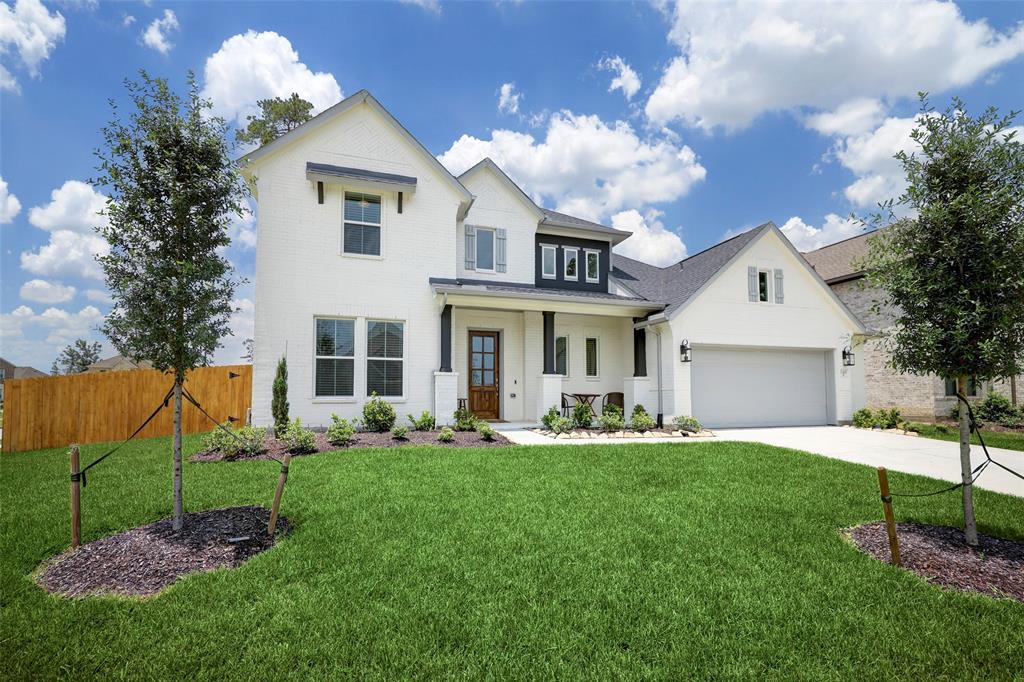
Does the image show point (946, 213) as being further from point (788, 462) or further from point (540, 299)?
point (540, 299)

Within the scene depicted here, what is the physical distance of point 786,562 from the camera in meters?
4.09

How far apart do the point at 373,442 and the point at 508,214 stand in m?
7.99

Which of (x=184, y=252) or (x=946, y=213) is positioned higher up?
(x=946, y=213)

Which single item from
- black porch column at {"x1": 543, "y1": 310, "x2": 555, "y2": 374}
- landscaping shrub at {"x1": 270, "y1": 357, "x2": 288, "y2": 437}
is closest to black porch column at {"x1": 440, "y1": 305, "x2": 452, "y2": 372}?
black porch column at {"x1": 543, "y1": 310, "x2": 555, "y2": 374}

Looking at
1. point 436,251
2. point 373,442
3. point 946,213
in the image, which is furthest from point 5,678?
point 436,251

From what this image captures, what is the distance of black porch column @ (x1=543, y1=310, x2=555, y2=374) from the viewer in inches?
500

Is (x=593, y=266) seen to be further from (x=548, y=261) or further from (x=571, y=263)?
(x=548, y=261)

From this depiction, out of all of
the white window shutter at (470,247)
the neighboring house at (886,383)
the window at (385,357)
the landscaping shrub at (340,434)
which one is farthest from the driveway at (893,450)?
the landscaping shrub at (340,434)

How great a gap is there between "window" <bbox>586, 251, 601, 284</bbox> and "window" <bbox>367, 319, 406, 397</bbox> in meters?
6.66

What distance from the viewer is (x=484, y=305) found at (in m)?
12.2

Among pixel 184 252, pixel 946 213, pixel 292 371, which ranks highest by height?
pixel 946 213

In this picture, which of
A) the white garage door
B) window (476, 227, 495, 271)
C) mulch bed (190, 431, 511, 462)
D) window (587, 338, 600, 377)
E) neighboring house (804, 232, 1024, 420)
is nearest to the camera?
mulch bed (190, 431, 511, 462)

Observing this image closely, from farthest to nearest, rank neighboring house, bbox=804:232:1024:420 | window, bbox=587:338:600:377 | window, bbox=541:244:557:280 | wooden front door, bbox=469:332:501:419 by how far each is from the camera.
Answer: neighboring house, bbox=804:232:1024:420
window, bbox=587:338:600:377
window, bbox=541:244:557:280
wooden front door, bbox=469:332:501:419

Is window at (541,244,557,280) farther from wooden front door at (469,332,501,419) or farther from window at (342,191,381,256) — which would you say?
window at (342,191,381,256)
